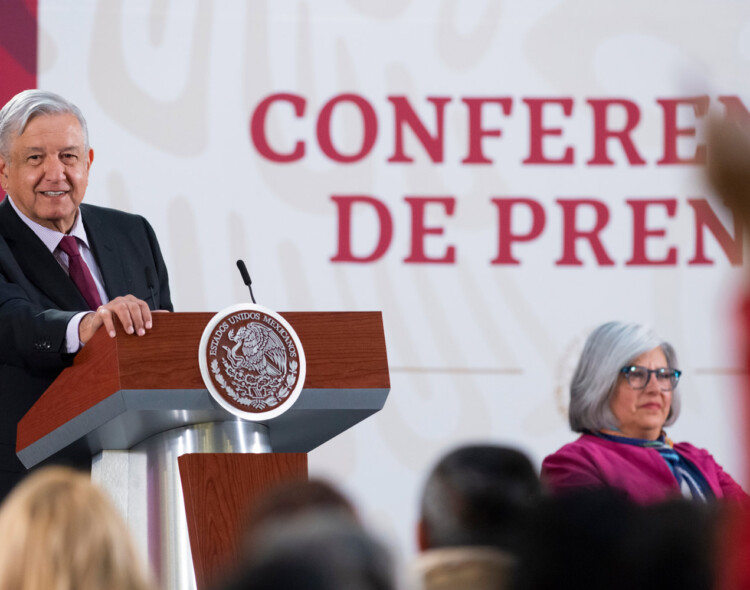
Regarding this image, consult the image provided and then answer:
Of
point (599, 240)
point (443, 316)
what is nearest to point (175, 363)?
point (443, 316)

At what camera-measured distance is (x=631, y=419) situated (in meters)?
3.55

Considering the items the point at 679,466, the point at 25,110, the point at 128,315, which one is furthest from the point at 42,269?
the point at 679,466

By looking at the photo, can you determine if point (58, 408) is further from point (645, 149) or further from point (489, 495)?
point (645, 149)

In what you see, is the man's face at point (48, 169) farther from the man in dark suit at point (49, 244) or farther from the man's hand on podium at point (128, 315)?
the man's hand on podium at point (128, 315)

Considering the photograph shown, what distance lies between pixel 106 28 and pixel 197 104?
0.43 metres

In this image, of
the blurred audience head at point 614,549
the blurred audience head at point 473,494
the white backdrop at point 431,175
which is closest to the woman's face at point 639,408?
the white backdrop at point 431,175

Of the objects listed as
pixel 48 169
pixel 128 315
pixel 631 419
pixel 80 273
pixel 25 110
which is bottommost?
pixel 631 419

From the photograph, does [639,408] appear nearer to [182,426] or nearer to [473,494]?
[182,426]

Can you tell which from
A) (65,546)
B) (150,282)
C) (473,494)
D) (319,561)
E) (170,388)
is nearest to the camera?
(319,561)

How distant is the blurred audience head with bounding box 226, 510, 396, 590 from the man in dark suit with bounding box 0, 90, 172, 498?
5.57 feet

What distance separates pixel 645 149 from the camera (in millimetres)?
4473

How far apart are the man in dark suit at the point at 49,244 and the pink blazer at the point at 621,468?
3.77 ft

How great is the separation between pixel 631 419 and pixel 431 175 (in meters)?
1.30

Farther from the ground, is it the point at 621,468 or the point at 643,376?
the point at 643,376
